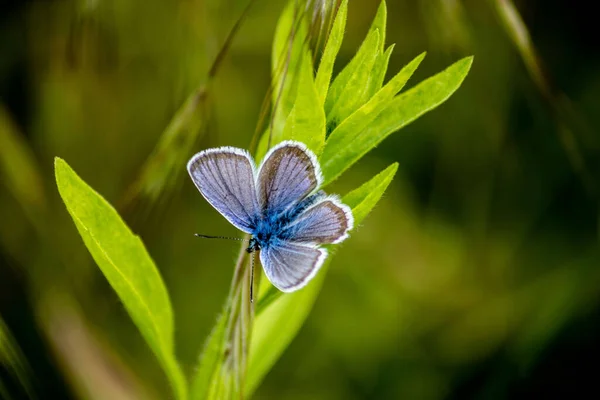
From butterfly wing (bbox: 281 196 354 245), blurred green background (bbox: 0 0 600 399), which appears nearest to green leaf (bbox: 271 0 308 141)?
butterfly wing (bbox: 281 196 354 245)

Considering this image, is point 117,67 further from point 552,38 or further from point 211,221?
point 552,38

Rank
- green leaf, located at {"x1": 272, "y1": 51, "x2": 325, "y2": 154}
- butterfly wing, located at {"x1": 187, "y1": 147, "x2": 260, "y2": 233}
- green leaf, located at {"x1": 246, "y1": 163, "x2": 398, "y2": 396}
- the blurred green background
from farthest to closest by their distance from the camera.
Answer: the blurred green background, green leaf, located at {"x1": 246, "y1": 163, "x2": 398, "y2": 396}, butterfly wing, located at {"x1": 187, "y1": 147, "x2": 260, "y2": 233}, green leaf, located at {"x1": 272, "y1": 51, "x2": 325, "y2": 154}

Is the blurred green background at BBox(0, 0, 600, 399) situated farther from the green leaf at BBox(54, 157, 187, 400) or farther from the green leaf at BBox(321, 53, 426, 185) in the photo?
the green leaf at BBox(321, 53, 426, 185)

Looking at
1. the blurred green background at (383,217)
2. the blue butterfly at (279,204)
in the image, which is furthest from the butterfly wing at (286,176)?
the blurred green background at (383,217)

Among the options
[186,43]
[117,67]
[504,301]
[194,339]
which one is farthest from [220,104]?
[504,301]

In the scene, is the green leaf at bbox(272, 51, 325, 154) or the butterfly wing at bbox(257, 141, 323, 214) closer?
the green leaf at bbox(272, 51, 325, 154)

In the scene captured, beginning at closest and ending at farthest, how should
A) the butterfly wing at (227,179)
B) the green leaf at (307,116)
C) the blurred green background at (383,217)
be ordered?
the green leaf at (307,116), the butterfly wing at (227,179), the blurred green background at (383,217)

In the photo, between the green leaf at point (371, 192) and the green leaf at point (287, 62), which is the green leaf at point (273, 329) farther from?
the green leaf at point (287, 62)
